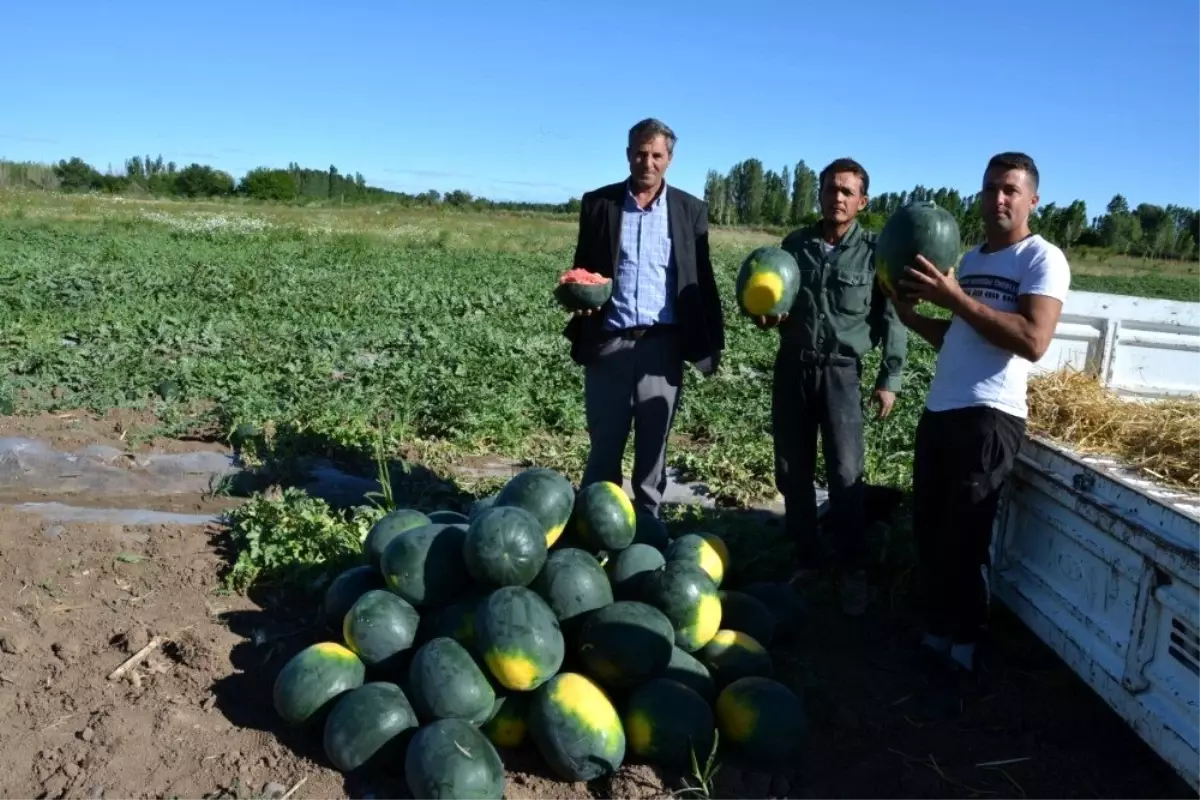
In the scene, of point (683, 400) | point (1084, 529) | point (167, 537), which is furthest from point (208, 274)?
point (1084, 529)

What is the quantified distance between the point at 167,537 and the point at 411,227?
38445 mm

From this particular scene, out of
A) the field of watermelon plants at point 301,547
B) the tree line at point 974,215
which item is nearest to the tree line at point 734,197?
the tree line at point 974,215

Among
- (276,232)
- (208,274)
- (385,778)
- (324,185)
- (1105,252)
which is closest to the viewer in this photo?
(385,778)

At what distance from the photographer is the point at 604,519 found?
3754mm

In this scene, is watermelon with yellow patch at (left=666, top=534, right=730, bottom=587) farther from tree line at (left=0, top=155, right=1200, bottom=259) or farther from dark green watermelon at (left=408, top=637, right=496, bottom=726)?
tree line at (left=0, top=155, right=1200, bottom=259)

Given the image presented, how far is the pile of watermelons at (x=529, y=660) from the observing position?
10.1 feet

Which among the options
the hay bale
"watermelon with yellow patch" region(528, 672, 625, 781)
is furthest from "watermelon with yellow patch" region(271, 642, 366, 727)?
the hay bale

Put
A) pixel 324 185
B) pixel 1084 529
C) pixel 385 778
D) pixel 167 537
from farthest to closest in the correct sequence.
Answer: pixel 324 185 < pixel 167 537 < pixel 1084 529 < pixel 385 778

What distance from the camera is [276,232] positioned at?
30469 millimetres

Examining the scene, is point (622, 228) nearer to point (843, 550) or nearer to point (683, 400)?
point (843, 550)

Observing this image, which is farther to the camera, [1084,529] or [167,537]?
[167,537]

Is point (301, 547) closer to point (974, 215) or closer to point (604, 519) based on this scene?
point (604, 519)

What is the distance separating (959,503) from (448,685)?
7.50 ft

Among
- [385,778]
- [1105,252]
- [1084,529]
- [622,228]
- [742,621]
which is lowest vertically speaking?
[385,778]
